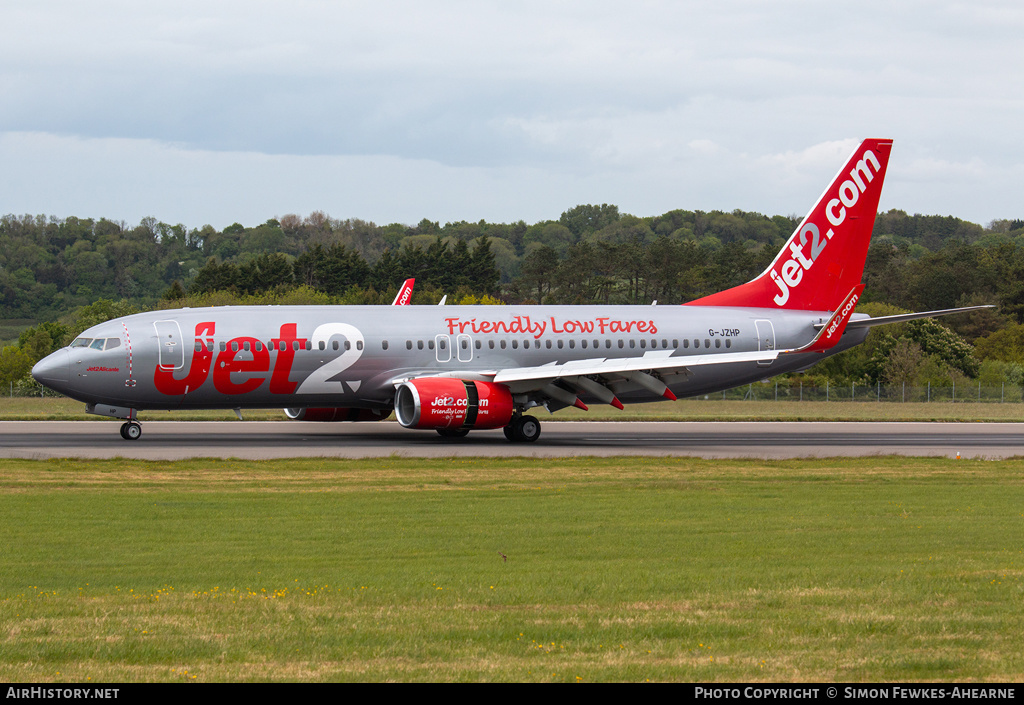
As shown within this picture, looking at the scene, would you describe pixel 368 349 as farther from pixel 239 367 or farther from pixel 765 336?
pixel 765 336

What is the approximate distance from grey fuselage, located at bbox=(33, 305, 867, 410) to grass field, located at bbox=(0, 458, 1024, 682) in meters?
9.21

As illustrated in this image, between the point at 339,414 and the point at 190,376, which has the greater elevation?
the point at 190,376

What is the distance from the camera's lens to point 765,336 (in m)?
37.9

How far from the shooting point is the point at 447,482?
2177 cm

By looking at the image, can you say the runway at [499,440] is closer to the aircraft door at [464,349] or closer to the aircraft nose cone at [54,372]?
the aircraft nose cone at [54,372]

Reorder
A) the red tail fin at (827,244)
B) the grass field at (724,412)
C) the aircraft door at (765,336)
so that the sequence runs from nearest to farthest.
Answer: the aircraft door at (765,336), the red tail fin at (827,244), the grass field at (724,412)

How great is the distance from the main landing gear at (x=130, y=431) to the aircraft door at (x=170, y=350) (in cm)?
214

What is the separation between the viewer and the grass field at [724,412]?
44219 millimetres

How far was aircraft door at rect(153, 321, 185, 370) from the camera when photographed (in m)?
31.2

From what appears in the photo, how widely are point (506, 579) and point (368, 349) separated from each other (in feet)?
71.1

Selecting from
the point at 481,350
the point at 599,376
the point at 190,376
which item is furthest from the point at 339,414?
the point at 599,376

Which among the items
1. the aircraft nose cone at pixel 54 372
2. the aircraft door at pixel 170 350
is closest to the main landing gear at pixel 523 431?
the aircraft door at pixel 170 350

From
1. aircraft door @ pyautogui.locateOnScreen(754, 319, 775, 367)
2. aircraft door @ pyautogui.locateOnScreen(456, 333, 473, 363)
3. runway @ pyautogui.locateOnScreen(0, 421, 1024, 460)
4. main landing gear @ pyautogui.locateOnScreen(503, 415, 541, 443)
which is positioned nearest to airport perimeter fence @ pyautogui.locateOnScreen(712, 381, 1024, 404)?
runway @ pyautogui.locateOnScreen(0, 421, 1024, 460)
